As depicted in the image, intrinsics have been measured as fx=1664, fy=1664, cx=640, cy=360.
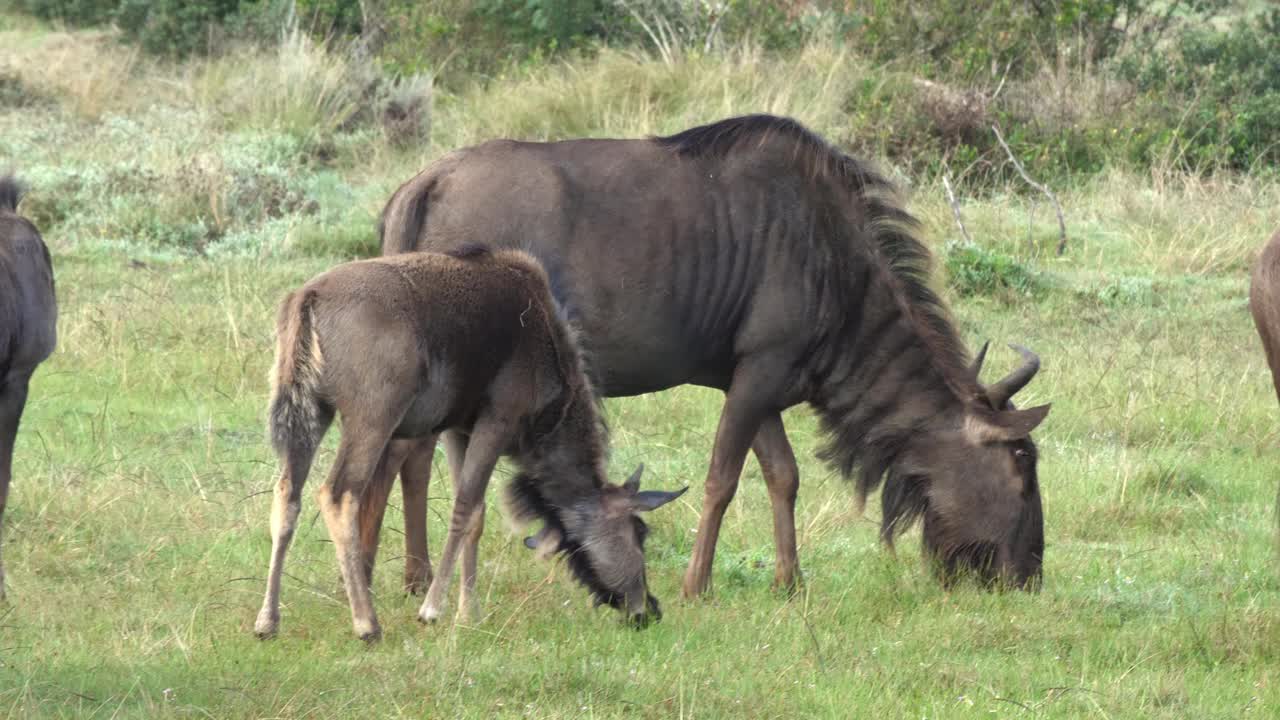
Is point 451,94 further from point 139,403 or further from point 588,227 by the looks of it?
point 588,227

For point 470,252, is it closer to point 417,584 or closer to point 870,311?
point 417,584

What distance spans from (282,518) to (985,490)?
9.32 feet

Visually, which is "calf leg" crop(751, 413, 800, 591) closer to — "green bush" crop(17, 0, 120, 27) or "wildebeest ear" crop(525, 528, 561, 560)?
"wildebeest ear" crop(525, 528, 561, 560)

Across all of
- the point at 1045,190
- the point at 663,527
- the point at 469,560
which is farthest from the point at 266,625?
the point at 1045,190

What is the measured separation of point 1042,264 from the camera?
12.8 meters

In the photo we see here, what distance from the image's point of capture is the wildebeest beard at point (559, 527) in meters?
5.82

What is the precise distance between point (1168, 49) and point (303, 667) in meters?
14.8

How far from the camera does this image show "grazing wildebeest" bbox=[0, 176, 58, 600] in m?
5.87

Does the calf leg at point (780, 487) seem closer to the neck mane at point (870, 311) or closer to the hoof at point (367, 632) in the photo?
the neck mane at point (870, 311)

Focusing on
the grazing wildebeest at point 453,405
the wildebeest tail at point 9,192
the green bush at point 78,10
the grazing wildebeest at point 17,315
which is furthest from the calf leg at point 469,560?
the green bush at point 78,10

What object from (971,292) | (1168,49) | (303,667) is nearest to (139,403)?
(303,667)

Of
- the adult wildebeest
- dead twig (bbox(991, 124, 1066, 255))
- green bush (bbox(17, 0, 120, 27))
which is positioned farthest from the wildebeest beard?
green bush (bbox(17, 0, 120, 27))

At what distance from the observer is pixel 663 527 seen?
7328mm

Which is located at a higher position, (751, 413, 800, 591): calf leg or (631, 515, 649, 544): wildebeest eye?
(631, 515, 649, 544): wildebeest eye
